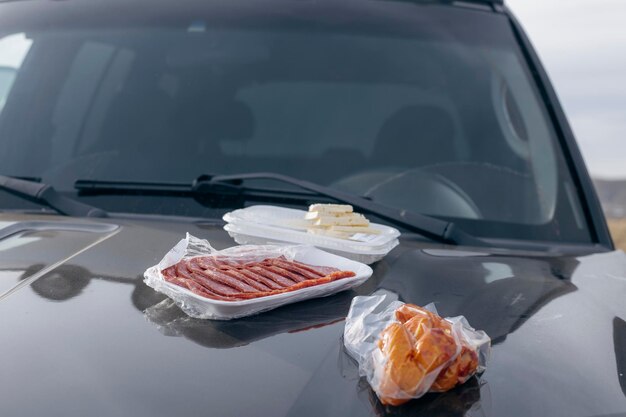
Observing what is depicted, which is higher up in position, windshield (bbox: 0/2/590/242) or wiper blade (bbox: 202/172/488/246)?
windshield (bbox: 0/2/590/242)

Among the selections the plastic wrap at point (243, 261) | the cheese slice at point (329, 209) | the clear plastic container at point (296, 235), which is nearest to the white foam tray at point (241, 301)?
the plastic wrap at point (243, 261)

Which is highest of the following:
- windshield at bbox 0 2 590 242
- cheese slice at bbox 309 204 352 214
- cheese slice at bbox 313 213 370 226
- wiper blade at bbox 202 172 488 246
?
windshield at bbox 0 2 590 242

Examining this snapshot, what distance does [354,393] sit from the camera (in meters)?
1.17

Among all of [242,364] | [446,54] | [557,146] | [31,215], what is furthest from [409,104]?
[242,364]

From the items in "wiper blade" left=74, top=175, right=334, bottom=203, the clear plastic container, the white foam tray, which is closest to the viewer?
the white foam tray

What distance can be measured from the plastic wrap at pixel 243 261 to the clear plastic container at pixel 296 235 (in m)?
0.11

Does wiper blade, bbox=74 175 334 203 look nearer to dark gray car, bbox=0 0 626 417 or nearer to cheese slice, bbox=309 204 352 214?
dark gray car, bbox=0 0 626 417

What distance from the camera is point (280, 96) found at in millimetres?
2510

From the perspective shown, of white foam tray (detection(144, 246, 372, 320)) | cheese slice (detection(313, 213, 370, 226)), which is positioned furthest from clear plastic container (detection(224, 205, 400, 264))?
white foam tray (detection(144, 246, 372, 320))

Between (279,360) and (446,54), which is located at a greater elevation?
(446,54)

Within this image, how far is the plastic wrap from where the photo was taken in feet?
4.56

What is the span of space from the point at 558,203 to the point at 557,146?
0.59ft

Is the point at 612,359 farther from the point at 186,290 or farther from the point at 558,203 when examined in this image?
the point at 558,203

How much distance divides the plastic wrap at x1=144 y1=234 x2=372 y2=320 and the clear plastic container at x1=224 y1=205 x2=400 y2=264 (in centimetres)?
11
